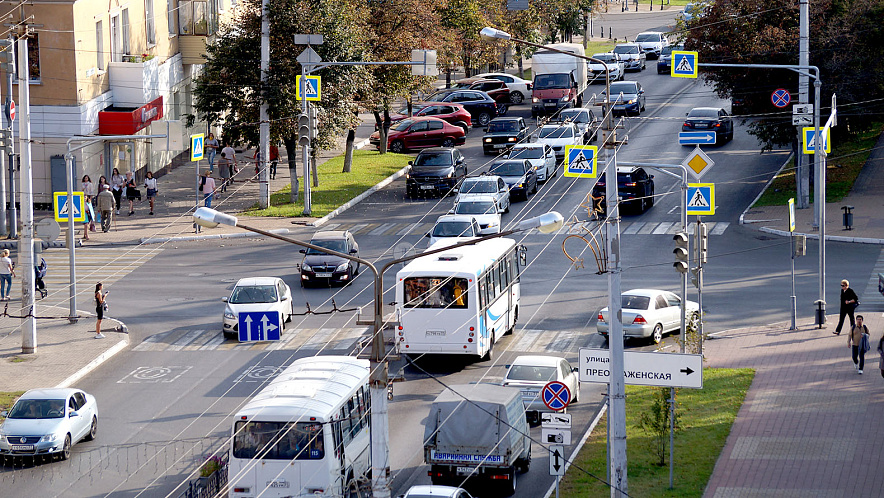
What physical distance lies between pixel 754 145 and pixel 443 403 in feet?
132

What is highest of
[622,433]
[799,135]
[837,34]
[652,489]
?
[837,34]

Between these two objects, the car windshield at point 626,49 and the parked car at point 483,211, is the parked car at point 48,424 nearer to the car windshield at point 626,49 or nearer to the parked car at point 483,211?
the parked car at point 483,211

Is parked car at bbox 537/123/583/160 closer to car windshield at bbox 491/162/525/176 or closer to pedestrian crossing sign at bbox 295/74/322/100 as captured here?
car windshield at bbox 491/162/525/176

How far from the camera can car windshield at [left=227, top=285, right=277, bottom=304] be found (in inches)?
1292

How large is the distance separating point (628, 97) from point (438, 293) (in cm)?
3413

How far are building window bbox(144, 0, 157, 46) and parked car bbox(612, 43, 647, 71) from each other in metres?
31.4

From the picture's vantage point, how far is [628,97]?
60750 millimetres

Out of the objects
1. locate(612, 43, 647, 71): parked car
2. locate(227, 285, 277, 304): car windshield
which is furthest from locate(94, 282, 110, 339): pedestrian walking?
locate(612, 43, 647, 71): parked car

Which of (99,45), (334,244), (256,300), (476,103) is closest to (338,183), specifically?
(99,45)

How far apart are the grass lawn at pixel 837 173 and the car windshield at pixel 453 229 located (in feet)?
44.8

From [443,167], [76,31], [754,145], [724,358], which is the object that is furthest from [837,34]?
[76,31]

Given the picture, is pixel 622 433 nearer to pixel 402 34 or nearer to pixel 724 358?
pixel 724 358

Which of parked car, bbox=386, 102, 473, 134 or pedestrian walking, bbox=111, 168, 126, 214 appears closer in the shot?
pedestrian walking, bbox=111, 168, 126, 214

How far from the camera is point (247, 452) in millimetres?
19656
